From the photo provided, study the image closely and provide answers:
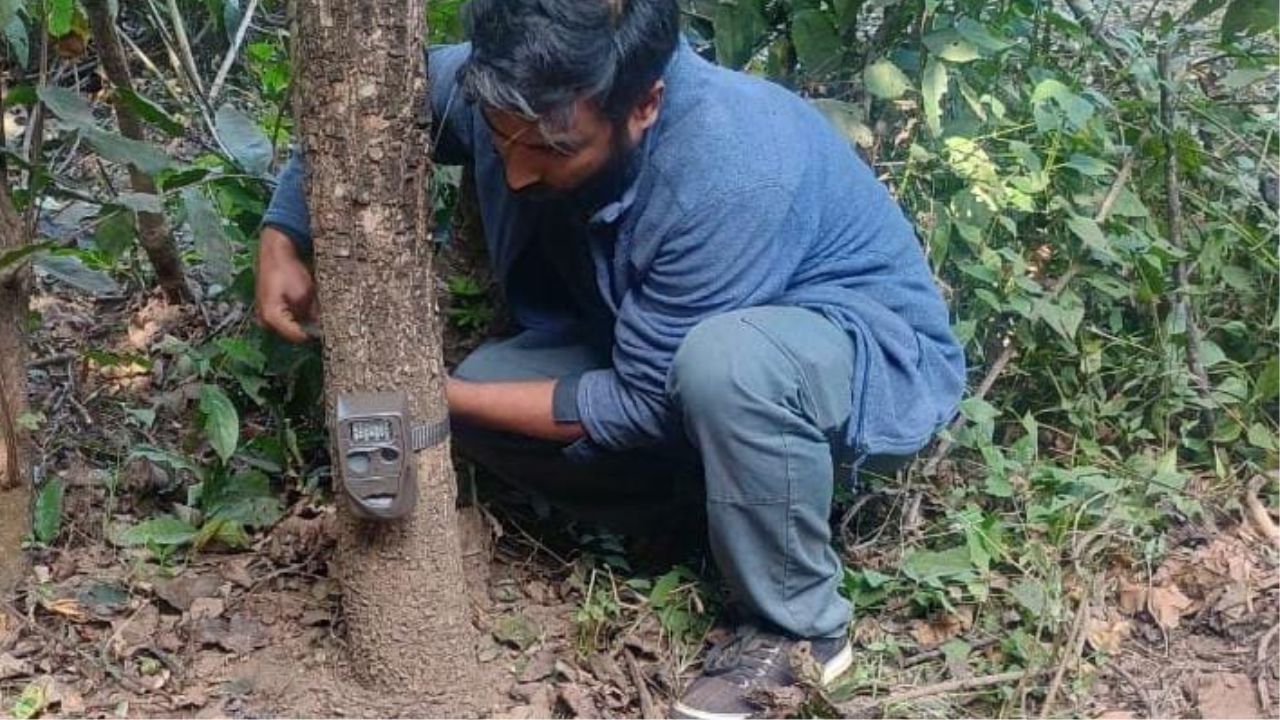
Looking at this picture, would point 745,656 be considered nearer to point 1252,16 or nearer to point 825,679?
point 825,679

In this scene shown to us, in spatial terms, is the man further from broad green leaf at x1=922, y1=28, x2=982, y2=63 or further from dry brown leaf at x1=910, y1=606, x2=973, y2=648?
broad green leaf at x1=922, y1=28, x2=982, y2=63

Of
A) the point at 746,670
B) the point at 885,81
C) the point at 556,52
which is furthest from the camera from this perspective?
the point at 885,81

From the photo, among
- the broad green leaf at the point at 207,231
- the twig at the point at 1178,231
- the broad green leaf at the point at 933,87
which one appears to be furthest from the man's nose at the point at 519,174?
the twig at the point at 1178,231

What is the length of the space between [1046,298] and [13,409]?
1.87 m

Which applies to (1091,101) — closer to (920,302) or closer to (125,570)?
(920,302)

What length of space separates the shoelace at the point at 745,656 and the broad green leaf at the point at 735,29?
1.11 metres

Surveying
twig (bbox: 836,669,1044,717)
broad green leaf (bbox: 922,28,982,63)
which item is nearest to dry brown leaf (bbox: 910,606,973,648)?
twig (bbox: 836,669,1044,717)

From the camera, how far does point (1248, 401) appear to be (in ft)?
9.88

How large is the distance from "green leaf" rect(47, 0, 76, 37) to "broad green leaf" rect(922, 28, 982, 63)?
1484 millimetres

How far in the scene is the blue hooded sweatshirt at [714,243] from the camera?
2.18 m

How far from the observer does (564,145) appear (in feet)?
6.77

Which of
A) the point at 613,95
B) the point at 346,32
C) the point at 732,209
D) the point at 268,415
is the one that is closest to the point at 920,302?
the point at 732,209

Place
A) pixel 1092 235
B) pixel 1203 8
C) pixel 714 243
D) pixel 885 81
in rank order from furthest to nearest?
pixel 1203 8 → pixel 1092 235 → pixel 885 81 → pixel 714 243

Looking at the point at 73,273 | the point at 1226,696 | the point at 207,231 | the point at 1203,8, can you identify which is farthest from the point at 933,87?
the point at 73,273
